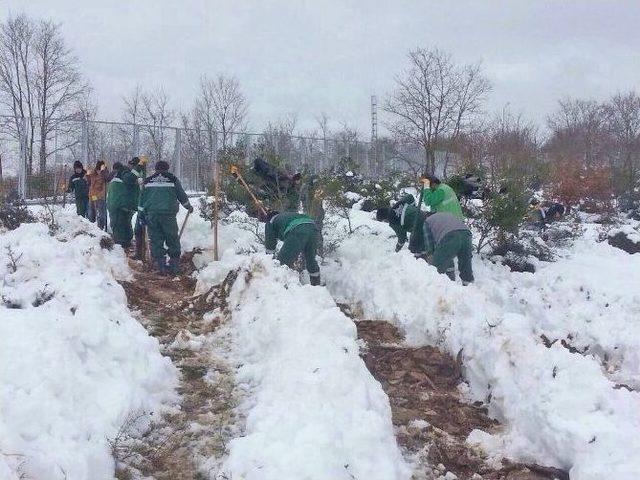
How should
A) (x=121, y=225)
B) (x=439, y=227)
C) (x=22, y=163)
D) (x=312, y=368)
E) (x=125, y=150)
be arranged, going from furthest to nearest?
(x=125, y=150)
(x=22, y=163)
(x=121, y=225)
(x=439, y=227)
(x=312, y=368)

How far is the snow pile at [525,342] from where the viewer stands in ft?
11.5

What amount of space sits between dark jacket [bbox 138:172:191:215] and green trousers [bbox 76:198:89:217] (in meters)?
3.93

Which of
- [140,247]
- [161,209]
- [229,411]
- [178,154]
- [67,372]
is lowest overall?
[229,411]

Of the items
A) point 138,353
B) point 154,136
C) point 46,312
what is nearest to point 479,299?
point 138,353

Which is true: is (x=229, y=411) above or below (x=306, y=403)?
below

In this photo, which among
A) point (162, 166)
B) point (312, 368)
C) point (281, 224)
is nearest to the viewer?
point (312, 368)

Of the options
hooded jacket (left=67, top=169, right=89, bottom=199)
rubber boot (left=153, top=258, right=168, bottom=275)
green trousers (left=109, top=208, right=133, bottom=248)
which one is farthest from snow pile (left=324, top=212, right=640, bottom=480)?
hooded jacket (left=67, top=169, right=89, bottom=199)

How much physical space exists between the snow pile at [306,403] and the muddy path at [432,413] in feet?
1.04

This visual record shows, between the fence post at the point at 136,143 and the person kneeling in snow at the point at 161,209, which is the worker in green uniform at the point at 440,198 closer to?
the person kneeling in snow at the point at 161,209

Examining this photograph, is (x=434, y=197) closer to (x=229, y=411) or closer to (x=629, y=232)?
(x=229, y=411)

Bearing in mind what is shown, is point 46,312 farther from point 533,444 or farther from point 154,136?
point 154,136

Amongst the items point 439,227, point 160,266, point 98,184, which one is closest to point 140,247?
point 160,266

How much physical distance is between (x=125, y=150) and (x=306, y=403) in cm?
1880

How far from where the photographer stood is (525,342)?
15.1 ft
